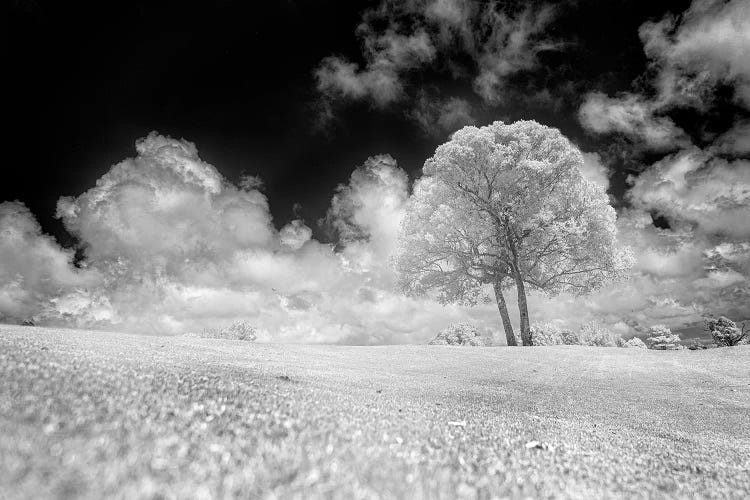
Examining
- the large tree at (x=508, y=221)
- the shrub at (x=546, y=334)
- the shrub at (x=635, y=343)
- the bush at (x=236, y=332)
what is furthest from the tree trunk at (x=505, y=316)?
the shrub at (x=635, y=343)

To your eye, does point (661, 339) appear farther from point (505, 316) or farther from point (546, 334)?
point (505, 316)

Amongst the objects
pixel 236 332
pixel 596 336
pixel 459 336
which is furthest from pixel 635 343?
pixel 236 332

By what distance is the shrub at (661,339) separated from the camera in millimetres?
76750

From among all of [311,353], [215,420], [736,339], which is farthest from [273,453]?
[736,339]

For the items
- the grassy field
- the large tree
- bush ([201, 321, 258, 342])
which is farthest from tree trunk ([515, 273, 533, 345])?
bush ([201, 321, 258, 342])

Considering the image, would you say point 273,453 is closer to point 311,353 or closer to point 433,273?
point 311,353

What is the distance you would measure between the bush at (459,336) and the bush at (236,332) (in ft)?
119

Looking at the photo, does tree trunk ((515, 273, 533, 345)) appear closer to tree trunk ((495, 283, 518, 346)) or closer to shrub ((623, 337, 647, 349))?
tree trunk ((495, 283, 518, 346))

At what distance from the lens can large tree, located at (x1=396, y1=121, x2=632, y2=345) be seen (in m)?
30.4

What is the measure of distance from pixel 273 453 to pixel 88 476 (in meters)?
1.34

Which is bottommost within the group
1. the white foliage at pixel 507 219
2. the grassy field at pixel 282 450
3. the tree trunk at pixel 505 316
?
the grassy field at pixel 282 450

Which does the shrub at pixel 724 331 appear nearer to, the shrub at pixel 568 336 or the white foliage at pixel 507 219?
the shrub at pixel 568 336

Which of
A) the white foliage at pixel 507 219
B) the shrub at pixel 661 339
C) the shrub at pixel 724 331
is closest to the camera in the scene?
the white foliage at pixel 507 219

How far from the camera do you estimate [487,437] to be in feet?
19.5
